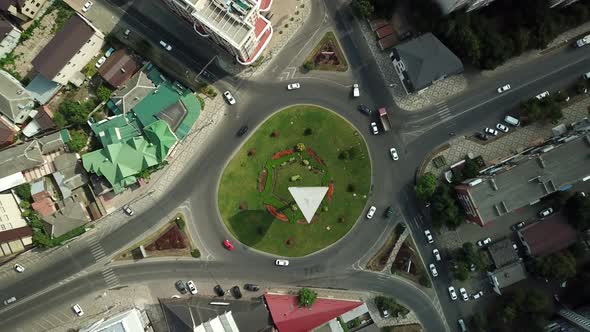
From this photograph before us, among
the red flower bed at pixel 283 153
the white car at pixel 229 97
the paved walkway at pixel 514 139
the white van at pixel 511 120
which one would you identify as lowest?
the paved walkway at pixel 514 139

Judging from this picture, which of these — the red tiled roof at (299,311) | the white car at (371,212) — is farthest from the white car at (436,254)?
the red tiled roof at (299,311)

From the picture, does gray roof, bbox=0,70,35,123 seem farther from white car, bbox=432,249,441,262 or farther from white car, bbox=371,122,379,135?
white car, bbox=432,249,441,262

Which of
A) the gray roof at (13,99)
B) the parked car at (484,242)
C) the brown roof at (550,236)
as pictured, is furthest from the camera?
the parked car at (484,242)

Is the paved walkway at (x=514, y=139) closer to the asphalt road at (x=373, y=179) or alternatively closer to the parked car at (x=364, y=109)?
the asphalt road at (x=373, y=179)

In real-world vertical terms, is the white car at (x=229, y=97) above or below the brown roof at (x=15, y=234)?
above

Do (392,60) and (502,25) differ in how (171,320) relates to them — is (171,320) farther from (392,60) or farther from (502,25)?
(502,25)

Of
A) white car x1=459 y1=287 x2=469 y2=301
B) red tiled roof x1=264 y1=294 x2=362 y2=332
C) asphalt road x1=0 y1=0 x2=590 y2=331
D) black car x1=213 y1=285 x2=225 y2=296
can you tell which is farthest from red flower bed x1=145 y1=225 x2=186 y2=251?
white car x1=459 y1=287 x2=469 y2=301
